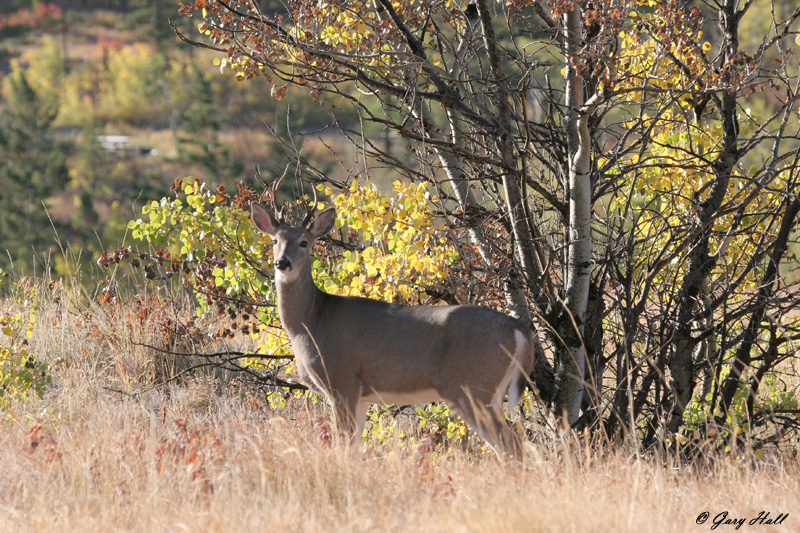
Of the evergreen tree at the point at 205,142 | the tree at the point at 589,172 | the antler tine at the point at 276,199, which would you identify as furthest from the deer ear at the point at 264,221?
the evergreen tree at the point at 205,142

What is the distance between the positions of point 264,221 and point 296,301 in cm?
60

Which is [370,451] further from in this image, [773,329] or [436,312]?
[773,329]

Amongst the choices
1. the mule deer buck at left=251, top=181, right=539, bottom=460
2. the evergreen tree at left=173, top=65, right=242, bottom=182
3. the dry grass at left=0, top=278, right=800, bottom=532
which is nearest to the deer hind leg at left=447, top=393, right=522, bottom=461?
the mule deer buck at left=251, top=181, right=539, bottom=460

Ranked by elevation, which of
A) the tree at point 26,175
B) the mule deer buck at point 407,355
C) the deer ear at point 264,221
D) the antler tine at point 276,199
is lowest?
the tree at point 26,175

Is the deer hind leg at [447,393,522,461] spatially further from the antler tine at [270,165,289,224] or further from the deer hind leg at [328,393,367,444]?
the antler tine at [270,165,289,224]

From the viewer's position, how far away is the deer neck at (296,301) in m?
6.23

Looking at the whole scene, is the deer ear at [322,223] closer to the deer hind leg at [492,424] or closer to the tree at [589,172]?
the tree at [589,172]

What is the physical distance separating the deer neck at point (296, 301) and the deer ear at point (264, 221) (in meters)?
0.35

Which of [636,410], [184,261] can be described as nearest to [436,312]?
[636,410]

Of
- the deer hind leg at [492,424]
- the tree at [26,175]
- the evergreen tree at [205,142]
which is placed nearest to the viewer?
the deer hind leg at [492,424]

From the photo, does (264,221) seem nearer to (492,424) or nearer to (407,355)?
(407,355)

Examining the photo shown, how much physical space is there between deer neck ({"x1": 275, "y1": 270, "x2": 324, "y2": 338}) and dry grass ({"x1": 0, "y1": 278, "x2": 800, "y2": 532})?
0.73 meters

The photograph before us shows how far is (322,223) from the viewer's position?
6.35 m

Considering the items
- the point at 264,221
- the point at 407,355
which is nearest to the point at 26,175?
the point at 264,221
